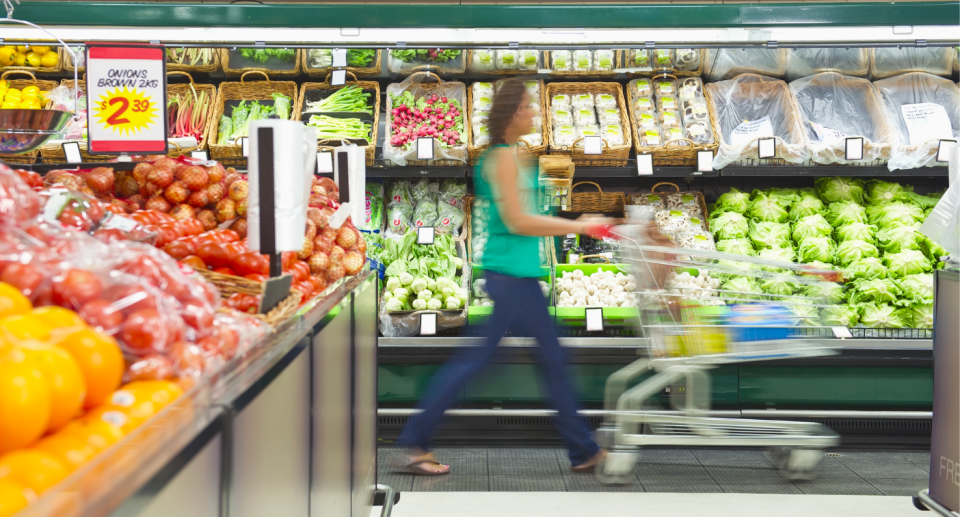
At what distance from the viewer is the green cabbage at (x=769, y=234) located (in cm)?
409

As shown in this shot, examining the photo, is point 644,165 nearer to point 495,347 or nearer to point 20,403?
point 495,347

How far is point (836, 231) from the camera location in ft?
13.6

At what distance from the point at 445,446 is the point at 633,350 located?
1044mm

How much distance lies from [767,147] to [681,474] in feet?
6.18

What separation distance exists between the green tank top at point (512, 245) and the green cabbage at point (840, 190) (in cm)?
251

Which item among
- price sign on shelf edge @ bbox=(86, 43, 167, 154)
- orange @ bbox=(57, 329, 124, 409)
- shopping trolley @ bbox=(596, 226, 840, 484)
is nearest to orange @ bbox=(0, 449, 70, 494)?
orange @ bbox=(57, 329, 124, 409)

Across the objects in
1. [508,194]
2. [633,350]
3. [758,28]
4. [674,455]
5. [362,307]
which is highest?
[758,28]

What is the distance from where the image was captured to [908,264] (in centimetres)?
377

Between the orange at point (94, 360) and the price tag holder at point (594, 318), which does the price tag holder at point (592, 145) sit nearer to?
the price tag holder at point (594, 318)

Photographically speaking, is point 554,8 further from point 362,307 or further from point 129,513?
point 129,513

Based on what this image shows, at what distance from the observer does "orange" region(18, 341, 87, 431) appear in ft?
2.24

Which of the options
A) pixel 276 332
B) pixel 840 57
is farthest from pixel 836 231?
pixel 276 332

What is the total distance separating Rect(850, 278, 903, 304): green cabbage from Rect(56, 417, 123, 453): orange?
3.79 meters

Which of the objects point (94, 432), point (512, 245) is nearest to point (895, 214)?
point (512, 245)
